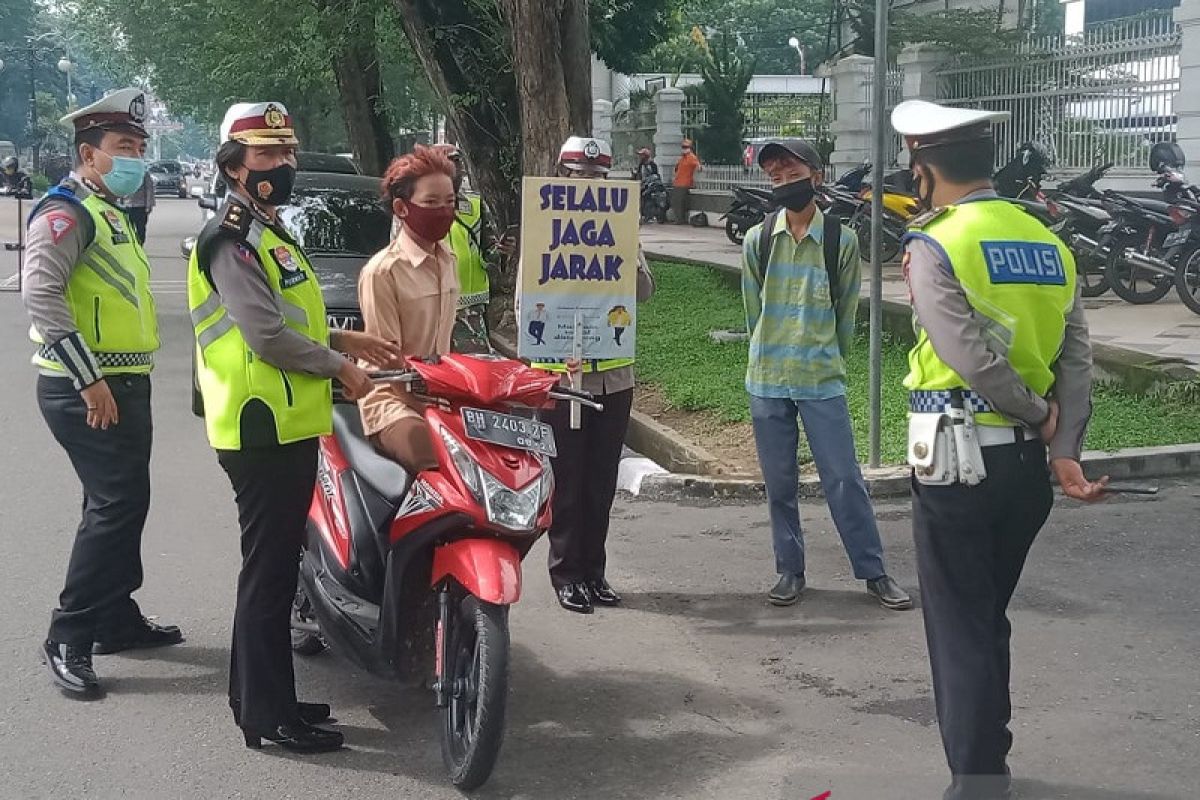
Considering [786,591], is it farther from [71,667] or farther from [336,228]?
[336,228]

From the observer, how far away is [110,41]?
3806 centimetres

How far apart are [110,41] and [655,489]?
3389 cm

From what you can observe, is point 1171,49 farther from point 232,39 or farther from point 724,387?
point 232,39

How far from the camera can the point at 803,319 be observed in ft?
20.4

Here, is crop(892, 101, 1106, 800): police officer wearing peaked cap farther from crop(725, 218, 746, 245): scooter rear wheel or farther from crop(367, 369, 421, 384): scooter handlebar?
crop(725, 218, 746, 245): scooter rear wheel

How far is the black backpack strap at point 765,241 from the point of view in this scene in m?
6.28

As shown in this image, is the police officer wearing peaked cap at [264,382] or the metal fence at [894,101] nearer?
the police officer wearing peaked cap at [264,382]

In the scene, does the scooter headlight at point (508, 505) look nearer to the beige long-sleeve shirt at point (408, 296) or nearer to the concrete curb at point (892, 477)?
the beige long-sleeve shirt at point (408, 296)

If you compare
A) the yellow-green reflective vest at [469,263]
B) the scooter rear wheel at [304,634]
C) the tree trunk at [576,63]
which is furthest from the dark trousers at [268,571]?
the tree trunk at [576,63]

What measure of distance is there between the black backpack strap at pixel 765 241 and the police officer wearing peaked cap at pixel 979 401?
2216 mm

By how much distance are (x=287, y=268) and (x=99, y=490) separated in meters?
1.33

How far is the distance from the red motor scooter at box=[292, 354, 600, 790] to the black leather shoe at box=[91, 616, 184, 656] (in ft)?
3.81

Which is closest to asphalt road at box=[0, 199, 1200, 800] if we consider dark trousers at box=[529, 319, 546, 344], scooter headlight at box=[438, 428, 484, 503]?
scooter headlight at box=[438, 428, 484, 503]

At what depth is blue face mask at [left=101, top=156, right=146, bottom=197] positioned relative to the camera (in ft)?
17.4
